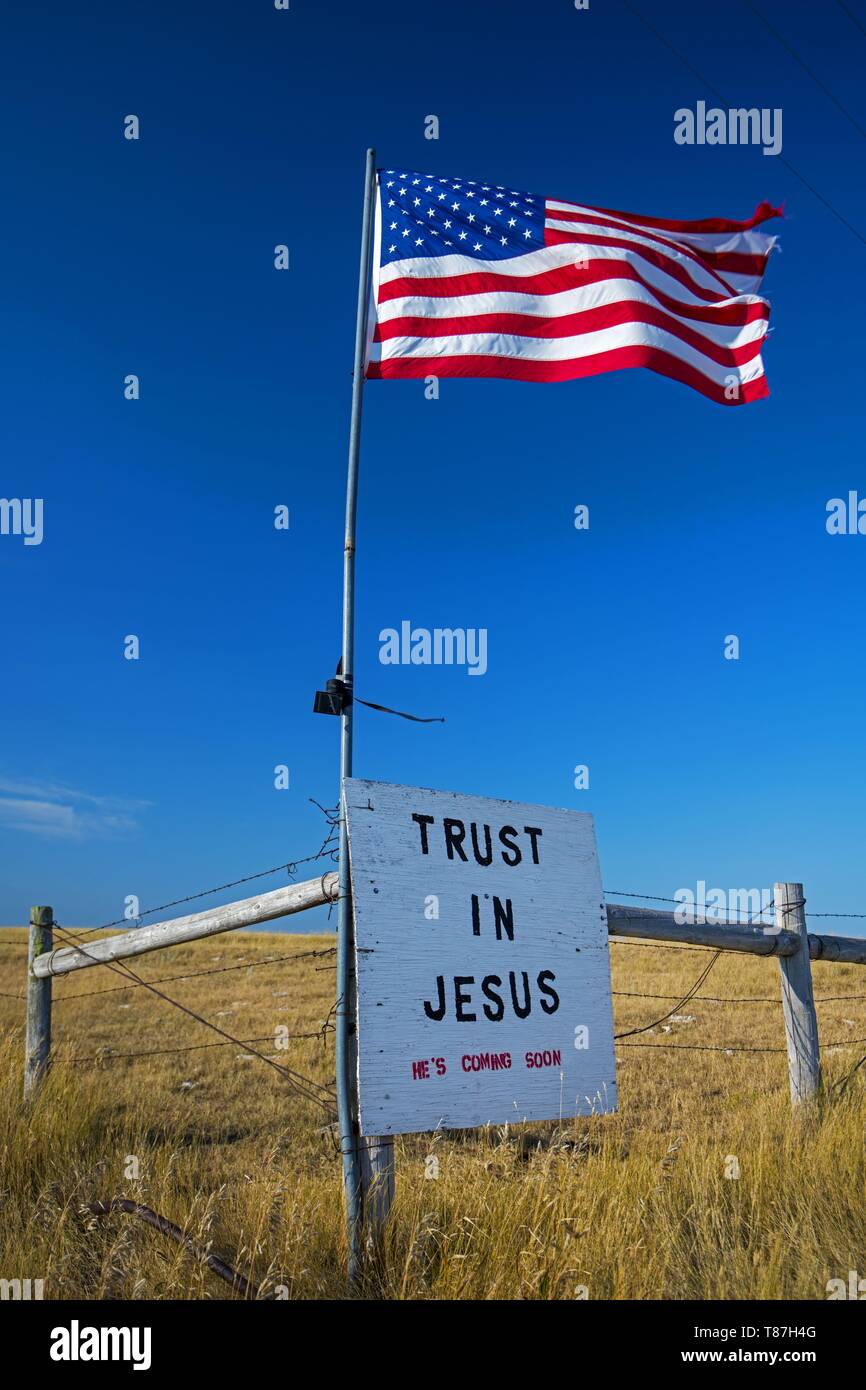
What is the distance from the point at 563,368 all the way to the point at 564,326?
334 millimetres

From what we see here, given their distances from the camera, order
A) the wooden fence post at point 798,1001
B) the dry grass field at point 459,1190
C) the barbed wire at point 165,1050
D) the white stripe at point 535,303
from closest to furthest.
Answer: the dry grass field at point 459,1190 < the white stripe at point 535,303 < the wooden fence post at point 798,1001 < the barbed wire at point 165,1050

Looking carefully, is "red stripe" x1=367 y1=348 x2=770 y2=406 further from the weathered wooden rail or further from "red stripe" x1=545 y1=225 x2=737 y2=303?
the weathered wooden rail

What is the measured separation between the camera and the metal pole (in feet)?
13.4

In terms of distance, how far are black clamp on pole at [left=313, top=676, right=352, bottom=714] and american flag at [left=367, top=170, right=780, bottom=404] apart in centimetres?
238

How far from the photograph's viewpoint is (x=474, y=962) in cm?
452

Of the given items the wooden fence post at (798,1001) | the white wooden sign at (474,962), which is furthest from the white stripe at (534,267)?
the wooden fence post at (798,1001)

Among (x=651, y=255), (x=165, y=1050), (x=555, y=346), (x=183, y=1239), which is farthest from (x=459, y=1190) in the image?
(x=165, y=1050)

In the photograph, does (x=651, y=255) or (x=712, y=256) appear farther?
(x=712, y=256)

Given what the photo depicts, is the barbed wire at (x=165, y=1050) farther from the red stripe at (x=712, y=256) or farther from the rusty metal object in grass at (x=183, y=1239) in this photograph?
the red stripe at (x=712, y=256)

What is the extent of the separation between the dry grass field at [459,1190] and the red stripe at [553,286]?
17.3ft

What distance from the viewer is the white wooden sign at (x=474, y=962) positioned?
4.12 m

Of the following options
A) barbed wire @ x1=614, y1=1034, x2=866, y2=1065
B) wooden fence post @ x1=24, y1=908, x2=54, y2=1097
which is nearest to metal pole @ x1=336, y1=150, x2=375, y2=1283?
wooden fence post @ x1=24, y1=908, x2=54, y2=1097

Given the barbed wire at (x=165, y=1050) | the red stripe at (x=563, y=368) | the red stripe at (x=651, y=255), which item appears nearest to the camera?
the red stripe at (x=563, y=368)

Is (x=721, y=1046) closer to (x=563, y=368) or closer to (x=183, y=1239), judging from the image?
(x=563, y=368)
